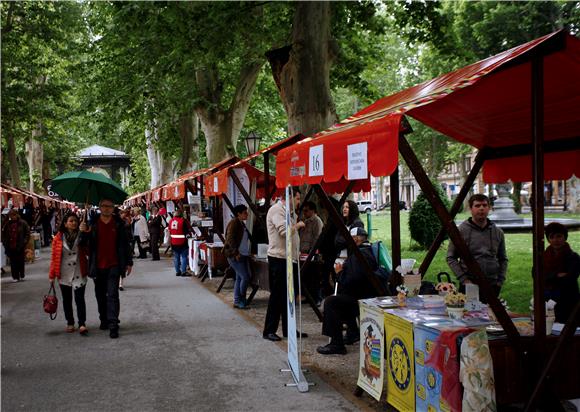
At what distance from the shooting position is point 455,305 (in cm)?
487

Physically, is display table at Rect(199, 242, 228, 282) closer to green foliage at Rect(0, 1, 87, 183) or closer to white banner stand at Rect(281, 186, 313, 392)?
white banner stand at Rect(281, 186, 313, 392)

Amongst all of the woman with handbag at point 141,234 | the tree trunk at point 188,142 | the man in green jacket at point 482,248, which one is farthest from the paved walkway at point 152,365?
the tree trunk at point 188,142

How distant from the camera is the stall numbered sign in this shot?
6027 mm

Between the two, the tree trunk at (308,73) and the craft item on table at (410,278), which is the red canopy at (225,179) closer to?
the tree trunk at (308,73)

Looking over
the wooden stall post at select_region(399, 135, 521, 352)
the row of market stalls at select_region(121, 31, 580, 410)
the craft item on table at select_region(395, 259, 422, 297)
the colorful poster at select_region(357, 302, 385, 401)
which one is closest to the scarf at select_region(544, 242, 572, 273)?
the row of market stalls at select_region(121, 31, 580, 410)

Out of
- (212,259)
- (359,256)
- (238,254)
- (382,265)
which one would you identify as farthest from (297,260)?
(212,259)

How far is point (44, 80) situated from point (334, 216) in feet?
106

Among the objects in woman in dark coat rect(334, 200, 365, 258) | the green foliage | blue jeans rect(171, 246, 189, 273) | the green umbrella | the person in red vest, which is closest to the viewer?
the green umbrella

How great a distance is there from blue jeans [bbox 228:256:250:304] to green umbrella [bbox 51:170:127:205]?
239 cm

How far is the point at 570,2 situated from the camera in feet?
93.1

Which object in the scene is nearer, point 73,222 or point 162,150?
point 73,222

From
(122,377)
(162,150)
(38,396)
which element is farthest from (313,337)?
(162,150)

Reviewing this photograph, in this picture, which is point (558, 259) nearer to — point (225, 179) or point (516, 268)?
point (225, 179)

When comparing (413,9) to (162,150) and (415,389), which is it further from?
(162,150)
